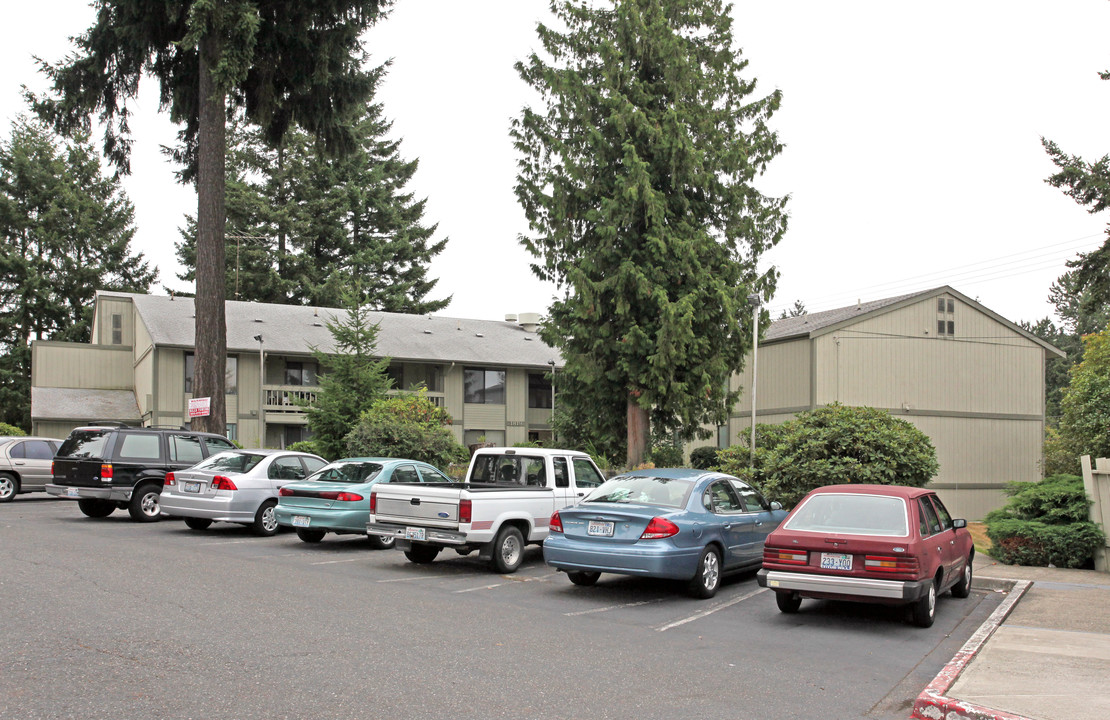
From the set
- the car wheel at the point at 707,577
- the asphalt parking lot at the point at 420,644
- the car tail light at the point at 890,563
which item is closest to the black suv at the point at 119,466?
the asphalt parking lot at the point at 420,644

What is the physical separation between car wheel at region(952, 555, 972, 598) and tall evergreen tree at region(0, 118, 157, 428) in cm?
5579

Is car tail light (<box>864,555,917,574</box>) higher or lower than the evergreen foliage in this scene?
lower

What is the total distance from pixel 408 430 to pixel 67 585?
14.7 m

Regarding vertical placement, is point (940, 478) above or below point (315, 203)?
below

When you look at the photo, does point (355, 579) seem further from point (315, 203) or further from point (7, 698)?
point (315, 203)

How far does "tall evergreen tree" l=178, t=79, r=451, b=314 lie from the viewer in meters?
56.2

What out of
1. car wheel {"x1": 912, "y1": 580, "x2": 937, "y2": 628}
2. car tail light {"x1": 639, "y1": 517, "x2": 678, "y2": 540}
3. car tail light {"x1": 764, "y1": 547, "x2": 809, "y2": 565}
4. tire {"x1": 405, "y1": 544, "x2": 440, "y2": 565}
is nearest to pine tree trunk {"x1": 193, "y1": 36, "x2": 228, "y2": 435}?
tire {"x1": 405, "y1": 544, "x2": 440, "y2": 565}

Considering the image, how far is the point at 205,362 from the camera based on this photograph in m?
24.1

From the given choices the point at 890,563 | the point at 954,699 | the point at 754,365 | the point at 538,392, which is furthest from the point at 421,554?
the point at 538,392

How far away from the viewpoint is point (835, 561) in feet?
31.7

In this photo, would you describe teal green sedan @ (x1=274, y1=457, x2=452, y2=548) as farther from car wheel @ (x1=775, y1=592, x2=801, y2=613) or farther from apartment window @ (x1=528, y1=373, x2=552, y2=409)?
apartment window @ (x1=528, y1=373, x2=552, y2=409)

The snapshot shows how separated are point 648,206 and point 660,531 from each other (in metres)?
13.5

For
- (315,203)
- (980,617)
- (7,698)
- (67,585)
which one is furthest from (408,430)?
(315,203)

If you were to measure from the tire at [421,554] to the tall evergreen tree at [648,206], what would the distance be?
1005cm
